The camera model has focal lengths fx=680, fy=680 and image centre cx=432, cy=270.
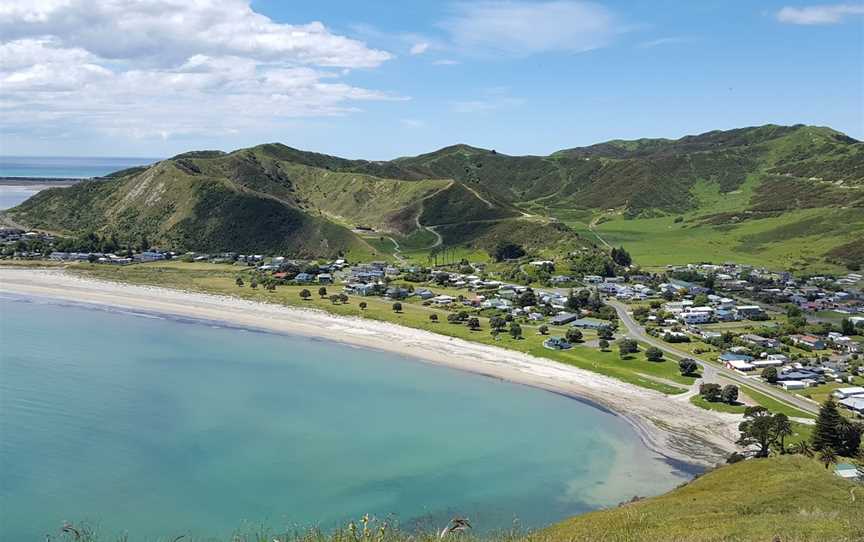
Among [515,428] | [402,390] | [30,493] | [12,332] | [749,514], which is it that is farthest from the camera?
[12,332]

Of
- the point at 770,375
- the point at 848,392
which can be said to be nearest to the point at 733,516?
the point at 848,392

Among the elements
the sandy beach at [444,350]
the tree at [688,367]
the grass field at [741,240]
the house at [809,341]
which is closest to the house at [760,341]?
the house at [809,341]

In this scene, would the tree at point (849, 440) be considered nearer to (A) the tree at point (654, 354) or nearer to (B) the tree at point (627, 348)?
(A) the tree at point (654, 354)

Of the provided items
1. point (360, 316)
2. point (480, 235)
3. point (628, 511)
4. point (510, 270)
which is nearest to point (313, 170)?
point (480, 235)

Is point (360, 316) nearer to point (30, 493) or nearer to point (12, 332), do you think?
point (12, 332)

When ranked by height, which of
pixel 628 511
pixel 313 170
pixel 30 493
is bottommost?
pixel 30 493

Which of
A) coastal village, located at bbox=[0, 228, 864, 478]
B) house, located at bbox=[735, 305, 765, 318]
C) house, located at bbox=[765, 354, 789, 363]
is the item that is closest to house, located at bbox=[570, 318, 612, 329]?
coastal village, located at bbox=[0, 228, 864, 478]

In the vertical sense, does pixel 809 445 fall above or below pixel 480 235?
below
